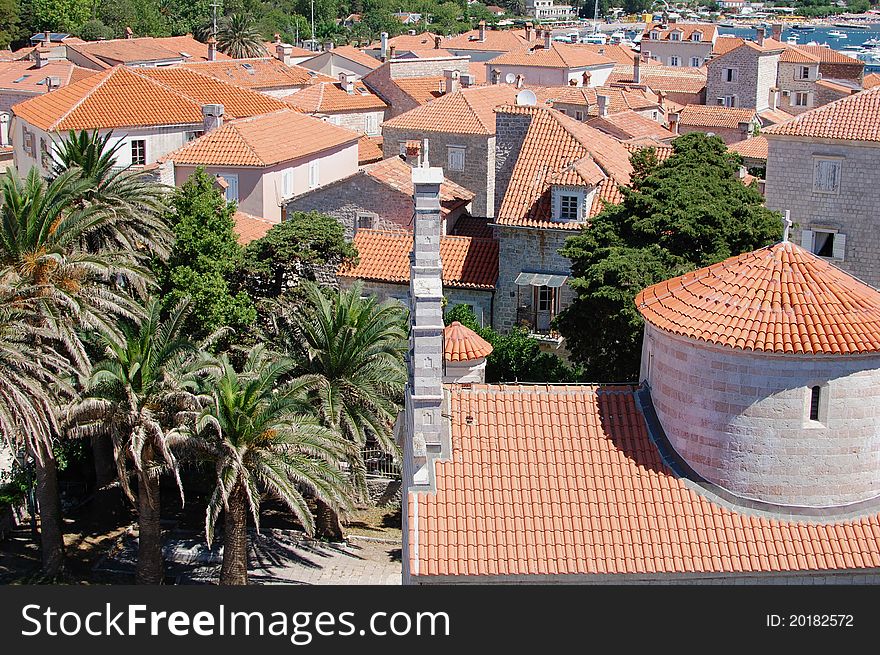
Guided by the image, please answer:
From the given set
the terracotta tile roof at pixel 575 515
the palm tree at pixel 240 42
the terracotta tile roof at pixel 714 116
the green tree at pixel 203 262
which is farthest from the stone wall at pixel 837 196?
the palm tree at pixel 240 42

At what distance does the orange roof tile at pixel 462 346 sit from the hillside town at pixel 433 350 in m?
0.08

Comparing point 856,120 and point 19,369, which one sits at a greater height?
point 856,120

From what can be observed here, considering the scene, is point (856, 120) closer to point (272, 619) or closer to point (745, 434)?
point (745, 434)

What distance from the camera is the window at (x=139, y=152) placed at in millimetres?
57969

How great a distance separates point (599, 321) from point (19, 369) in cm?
1540

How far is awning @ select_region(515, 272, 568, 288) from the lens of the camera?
43.5m

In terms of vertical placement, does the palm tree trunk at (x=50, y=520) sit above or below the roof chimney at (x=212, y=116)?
below

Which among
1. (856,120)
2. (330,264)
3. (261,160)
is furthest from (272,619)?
(261,160)

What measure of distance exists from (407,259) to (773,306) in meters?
→ 24.5

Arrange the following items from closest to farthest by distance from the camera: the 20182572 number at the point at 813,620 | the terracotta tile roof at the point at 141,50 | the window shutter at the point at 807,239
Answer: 1. the 20182572 number at the point at 813,620
2. the window shutter at the point at 807,239
3. the terracotta tile roof at the point at 141,50

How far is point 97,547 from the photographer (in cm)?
3322

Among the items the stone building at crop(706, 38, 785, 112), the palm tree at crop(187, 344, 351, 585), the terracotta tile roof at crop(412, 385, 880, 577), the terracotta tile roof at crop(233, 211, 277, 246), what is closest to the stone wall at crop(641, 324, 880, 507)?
the terracotta tile roof at crop(412, 385, 880, 577)

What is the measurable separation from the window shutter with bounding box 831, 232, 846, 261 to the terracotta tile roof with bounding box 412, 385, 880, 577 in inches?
1059

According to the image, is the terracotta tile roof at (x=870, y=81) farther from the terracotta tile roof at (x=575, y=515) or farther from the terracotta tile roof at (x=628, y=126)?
the terracotta tile roof at (x=575, y=515)
